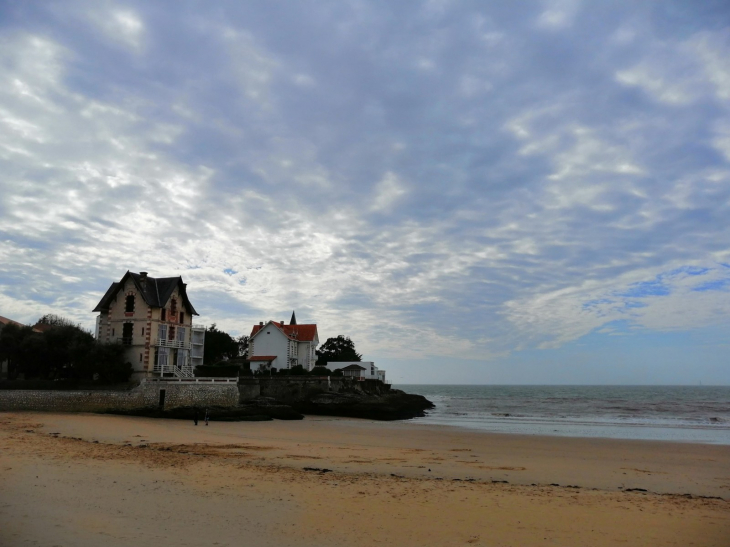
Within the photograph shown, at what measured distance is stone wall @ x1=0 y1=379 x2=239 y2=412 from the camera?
34.0m

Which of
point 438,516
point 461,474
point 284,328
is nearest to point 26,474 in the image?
point 438,516

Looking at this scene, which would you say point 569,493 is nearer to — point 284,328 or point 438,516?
point 438,516

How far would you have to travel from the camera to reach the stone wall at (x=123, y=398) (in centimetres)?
3397

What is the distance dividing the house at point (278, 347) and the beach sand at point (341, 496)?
38021 mm

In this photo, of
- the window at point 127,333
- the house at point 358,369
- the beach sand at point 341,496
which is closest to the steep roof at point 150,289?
the window at point 127,333

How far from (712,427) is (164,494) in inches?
1646

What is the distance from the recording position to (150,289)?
141ft

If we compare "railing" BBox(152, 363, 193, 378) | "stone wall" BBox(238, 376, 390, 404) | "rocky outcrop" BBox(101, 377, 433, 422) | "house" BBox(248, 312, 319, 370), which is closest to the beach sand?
"rocky outcrop" BBox(101, 377, 433, 422)

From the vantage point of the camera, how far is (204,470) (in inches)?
554

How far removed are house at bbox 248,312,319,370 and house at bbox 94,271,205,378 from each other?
15.8 m

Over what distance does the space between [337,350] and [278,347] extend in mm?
33211

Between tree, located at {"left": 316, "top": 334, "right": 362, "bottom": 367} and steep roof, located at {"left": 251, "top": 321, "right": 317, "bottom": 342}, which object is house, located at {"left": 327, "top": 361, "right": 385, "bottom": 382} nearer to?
steep roof, located at {"left": 251, "top": 321, "right": 317, "bottom": 342}

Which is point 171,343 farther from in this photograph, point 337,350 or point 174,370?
point 337,350

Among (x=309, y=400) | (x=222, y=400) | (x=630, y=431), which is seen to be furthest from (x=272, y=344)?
(x=630, y=431)
